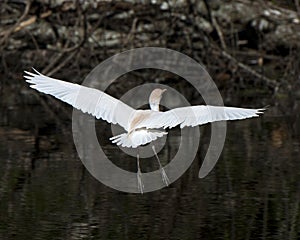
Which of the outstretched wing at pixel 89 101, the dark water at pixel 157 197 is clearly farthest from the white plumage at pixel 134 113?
the dark water at pixel 157 197

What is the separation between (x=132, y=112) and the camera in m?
6.64

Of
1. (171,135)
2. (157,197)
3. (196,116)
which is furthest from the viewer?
(171,135)

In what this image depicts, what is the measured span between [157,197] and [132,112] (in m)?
0.68

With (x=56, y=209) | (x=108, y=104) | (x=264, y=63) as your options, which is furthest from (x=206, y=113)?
(x=264, y=63)

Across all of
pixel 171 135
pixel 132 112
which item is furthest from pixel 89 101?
pixel 171 135

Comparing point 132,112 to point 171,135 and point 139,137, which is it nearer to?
point 139,137

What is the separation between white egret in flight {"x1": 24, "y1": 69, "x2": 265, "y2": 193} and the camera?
614 cm

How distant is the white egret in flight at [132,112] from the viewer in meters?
6.14

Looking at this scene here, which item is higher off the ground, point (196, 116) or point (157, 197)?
point (196, 116)

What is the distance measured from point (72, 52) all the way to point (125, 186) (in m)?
7.05

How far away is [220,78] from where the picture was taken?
14211mm

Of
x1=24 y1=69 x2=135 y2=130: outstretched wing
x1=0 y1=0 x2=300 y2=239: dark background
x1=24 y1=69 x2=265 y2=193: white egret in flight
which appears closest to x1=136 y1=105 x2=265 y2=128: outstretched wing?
x1=24 y1=69 x2=265 y2=193: white egret in flight

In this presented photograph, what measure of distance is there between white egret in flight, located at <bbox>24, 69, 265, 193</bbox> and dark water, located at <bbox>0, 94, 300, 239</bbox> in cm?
50

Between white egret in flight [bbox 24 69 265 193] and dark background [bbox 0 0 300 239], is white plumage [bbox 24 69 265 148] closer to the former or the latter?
white egret in flight [bbox 24 69 265 193]
